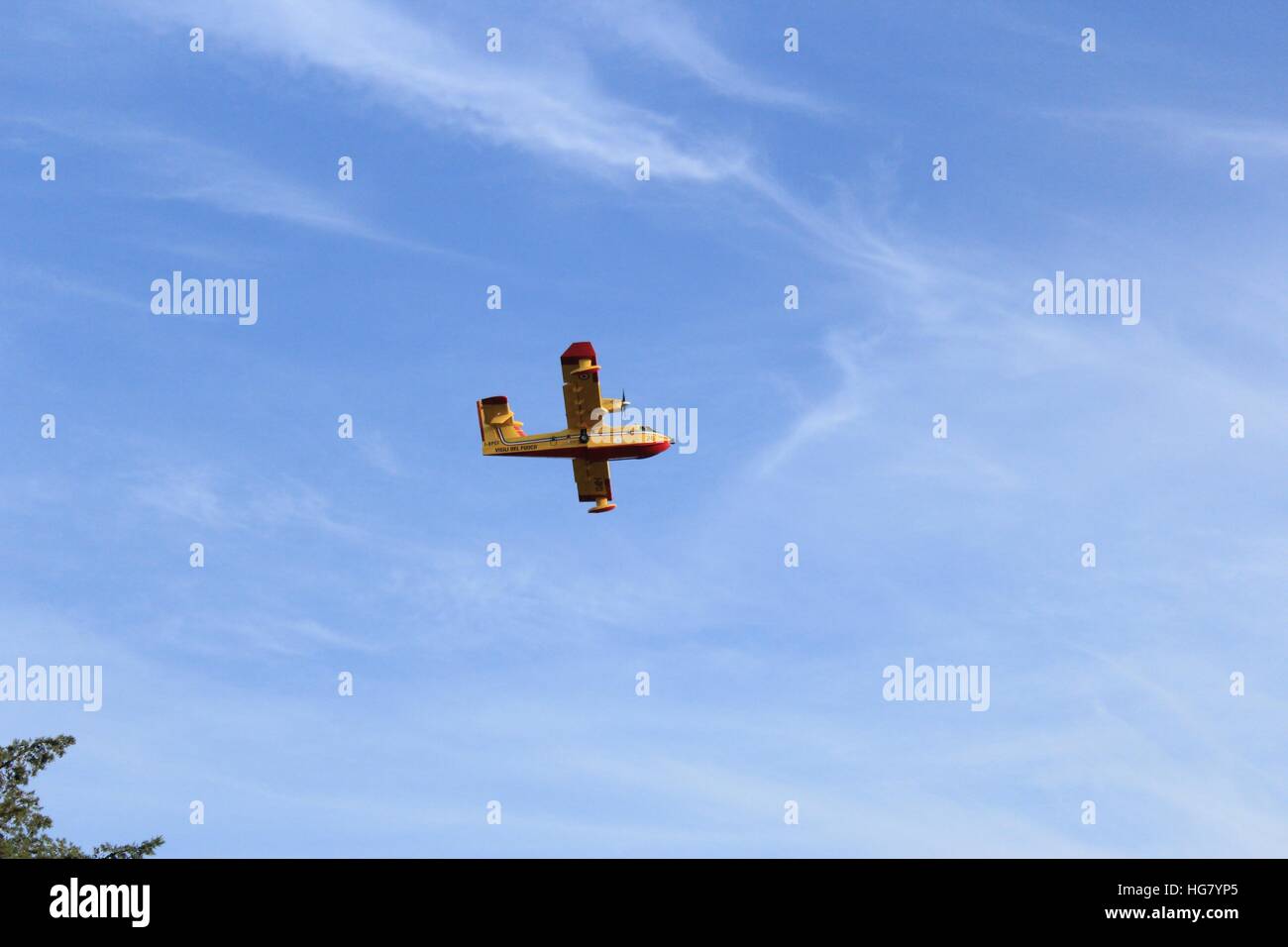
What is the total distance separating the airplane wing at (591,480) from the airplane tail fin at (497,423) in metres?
3.36

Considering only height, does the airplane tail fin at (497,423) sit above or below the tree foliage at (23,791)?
above

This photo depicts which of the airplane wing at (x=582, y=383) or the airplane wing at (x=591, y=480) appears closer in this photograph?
the airplane wing at (x=582, y=383)

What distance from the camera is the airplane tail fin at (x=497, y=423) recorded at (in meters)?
71.4

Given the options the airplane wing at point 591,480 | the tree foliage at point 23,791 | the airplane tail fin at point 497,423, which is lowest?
the tree foliage at point 23,791

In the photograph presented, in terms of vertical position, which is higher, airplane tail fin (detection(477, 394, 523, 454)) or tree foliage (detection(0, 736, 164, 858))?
airplane tail fin (detection(477, 394, 523, 454))

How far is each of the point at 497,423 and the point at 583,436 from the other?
16.0ft

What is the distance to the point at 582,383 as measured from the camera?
68.5 meters

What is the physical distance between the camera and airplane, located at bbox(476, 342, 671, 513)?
68688mm

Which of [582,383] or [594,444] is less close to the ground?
[582,383]

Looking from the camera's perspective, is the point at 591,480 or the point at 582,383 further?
the point at 591,480
